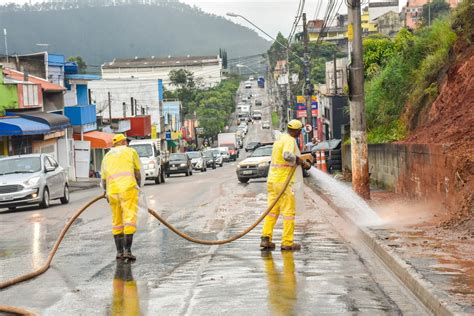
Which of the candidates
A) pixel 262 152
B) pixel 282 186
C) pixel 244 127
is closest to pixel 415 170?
pixel 282 186

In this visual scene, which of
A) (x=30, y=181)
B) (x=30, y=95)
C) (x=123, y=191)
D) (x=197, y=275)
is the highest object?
(x=30, y=95)

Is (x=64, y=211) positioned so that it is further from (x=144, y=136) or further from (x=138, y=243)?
(x=144, y=136)

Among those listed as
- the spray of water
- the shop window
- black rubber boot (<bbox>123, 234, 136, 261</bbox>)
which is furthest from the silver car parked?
the shop window

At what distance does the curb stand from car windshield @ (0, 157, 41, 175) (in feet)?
45.2

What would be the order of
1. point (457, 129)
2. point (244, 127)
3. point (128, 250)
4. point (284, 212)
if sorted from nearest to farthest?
1. point (128, 250)
2. point (284, 212)
3. point (457, 129)
4. point (244, 127)

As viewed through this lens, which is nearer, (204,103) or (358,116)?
(358,116)

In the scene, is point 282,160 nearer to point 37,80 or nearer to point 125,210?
point 125,210

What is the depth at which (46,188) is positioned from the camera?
26.8 metres

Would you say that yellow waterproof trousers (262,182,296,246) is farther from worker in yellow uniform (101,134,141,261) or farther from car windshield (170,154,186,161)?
car windshield (170,154,186,161)

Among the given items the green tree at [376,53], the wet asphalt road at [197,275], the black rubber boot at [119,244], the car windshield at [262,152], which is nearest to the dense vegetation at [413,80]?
the car windshield at [262,152]

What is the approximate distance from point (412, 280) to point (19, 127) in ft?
114

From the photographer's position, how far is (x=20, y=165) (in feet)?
90.1

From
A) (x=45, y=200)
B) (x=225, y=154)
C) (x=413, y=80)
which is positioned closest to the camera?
(x=45, y=200)

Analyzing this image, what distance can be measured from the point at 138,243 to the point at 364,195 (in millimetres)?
7892
